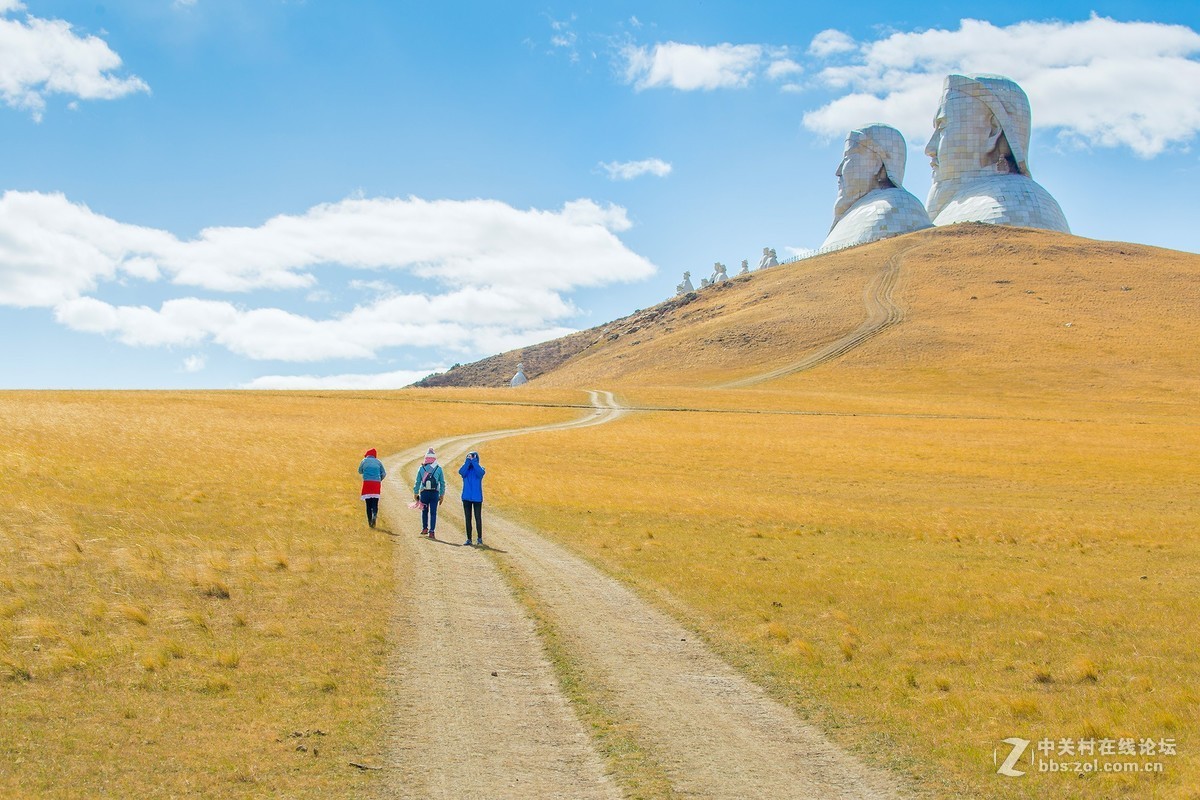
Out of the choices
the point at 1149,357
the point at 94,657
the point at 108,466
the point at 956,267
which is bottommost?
the point at 94,657

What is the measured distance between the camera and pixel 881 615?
1472 centimetres

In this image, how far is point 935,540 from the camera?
2345 centimetres

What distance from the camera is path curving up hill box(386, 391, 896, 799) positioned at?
8.09 metres

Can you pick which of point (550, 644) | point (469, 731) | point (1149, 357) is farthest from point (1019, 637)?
point (1149, 357)

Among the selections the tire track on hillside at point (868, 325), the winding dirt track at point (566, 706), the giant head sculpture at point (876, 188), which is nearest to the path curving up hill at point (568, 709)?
the winding dirt track at point (566, 706)

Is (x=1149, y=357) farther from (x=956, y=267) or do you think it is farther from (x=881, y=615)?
(x=881, y=615)

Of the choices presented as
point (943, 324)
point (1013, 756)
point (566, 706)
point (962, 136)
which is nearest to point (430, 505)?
point (566, 706)

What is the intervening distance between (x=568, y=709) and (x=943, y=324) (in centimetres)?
9949

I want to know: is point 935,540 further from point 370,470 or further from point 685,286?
point 685,286

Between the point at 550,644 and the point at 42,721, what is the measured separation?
5573 mm

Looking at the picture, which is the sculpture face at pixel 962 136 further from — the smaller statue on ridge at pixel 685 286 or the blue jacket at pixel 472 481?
the blue jacket at pixel 472 481

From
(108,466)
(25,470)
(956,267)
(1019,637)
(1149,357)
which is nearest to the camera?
(1019,637)

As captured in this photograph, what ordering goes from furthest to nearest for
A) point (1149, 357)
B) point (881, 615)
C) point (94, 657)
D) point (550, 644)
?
point (1149, 357)
point (881, 615)
point (550, 644)
point (94, 657)

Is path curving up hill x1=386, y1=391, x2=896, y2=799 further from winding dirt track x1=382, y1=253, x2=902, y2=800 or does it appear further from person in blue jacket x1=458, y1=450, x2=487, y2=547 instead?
person in blue jacket x1=458, y1=450, x2=487, y2=547
